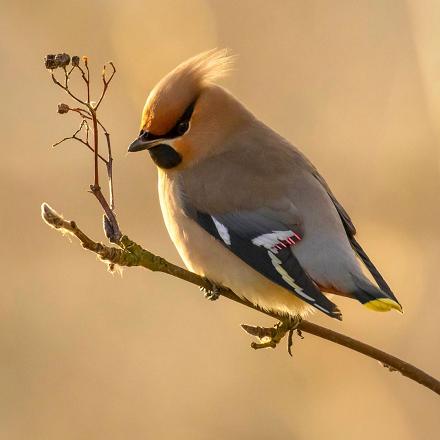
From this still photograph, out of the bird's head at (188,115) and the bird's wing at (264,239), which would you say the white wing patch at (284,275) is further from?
the bird's head at (188,115)

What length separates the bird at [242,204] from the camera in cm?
321

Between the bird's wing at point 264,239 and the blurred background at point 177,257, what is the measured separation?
3.71ft

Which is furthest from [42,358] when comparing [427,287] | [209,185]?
A: [427,287]

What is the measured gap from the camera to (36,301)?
14.8 ft

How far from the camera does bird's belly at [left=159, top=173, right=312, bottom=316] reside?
131 inches

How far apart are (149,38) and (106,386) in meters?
1.87

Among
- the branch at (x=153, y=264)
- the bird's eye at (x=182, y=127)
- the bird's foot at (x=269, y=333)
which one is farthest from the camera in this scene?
the bird's eye at (x=182, y=127)

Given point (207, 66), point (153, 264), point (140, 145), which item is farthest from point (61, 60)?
point (207, 66)

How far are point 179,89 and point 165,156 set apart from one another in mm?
246

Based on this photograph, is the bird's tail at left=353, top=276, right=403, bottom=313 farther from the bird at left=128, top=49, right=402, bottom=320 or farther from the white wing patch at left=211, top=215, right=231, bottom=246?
the white wing patch at left=211, top=215, right=231, bottom=246

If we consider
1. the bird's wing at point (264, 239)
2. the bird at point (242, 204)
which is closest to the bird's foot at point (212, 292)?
the bird at point (242, 204)

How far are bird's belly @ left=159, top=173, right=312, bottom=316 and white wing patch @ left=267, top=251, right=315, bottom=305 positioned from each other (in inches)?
3.9

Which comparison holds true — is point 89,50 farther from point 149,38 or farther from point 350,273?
point 350,273

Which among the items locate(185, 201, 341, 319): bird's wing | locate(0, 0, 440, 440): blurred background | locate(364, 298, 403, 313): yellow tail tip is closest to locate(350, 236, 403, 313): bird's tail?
locate(364, 298, 403, 313): yellow tail tip
